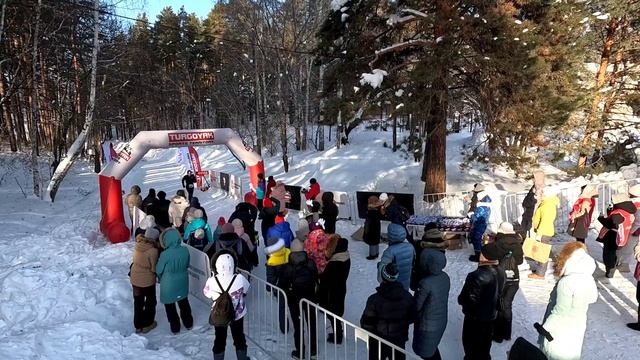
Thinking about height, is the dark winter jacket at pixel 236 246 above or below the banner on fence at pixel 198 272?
above

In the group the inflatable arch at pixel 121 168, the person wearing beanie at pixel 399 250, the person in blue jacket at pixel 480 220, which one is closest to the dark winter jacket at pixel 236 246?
the person wearing beanie at pixel 399 250

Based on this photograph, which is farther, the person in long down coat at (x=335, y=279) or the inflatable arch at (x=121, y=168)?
the inflatable arch at (x=121, y=168)

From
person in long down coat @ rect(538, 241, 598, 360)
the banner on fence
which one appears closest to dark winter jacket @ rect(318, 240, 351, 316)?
the banner on fence

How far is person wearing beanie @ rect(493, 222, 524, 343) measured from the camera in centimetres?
546

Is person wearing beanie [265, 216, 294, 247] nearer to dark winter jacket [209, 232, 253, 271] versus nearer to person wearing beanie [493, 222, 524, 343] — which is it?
dark winter jacket [209, 232, 253, 271]

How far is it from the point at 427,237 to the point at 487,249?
1.18 meters

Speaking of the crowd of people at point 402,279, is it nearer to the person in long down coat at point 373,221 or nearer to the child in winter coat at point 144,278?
the child in winter coat at point 144,278

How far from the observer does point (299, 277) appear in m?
5.43

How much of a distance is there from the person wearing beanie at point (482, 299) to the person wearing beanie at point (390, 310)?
760 millimetres

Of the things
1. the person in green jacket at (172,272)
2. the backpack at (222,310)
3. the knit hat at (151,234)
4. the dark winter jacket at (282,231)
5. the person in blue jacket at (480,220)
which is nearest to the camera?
the backpack at (222,310)

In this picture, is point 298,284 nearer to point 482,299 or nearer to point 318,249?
point 318,249

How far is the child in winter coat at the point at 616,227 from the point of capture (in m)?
6.87

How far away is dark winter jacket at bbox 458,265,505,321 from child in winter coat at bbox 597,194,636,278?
3.36 m

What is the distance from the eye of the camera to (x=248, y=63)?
32.0 m
